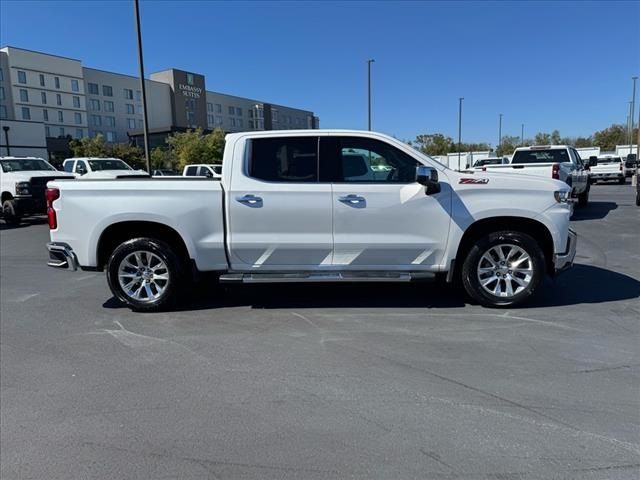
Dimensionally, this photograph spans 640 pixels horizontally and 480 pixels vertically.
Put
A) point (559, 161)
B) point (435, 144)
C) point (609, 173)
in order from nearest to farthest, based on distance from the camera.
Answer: point (559, 161) → point (609, 173) → point (435, 144)

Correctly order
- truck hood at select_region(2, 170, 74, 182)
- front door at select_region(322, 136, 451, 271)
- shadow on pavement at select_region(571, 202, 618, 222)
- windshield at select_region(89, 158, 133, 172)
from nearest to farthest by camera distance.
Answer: front door at select_region(322, 136, 451, 271) < shadow on pavement at select_region(571, 202, 618, 222) < truck hood at select_region(2, 170, 74, 182) < windshield at select_region(89, 158, 133, 172)

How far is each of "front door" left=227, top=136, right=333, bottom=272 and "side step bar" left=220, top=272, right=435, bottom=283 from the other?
0.10 meters

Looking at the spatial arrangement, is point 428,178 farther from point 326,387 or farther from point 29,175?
point 29,175

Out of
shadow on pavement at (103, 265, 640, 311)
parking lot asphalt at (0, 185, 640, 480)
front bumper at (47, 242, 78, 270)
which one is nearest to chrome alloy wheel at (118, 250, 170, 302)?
parking lot asphalt at (0, 185, 640, 480)

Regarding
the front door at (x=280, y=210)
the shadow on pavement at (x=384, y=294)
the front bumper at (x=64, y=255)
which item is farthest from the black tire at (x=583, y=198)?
the front bumper at (x=64, y=255)

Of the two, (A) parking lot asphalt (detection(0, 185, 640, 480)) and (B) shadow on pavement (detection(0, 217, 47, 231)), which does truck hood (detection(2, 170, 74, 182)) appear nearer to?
(B) shadow on pavement (detection(0, 217, 47, 231))

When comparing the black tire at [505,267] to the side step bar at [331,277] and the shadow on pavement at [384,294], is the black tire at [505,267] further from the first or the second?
the side step bar at [331,277]

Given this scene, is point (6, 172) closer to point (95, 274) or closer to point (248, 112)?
point (95, 274)

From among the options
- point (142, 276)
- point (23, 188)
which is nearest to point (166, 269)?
point (142, 276)

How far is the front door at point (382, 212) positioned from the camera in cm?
528

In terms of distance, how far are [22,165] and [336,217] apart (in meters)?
14.6

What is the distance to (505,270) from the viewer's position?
541cm

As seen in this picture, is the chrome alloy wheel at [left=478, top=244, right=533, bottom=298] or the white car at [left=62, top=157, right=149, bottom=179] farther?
the white car at [left=62, top=157, right=149, bottom=179]

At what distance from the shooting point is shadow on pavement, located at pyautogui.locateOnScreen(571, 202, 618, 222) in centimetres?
1308
